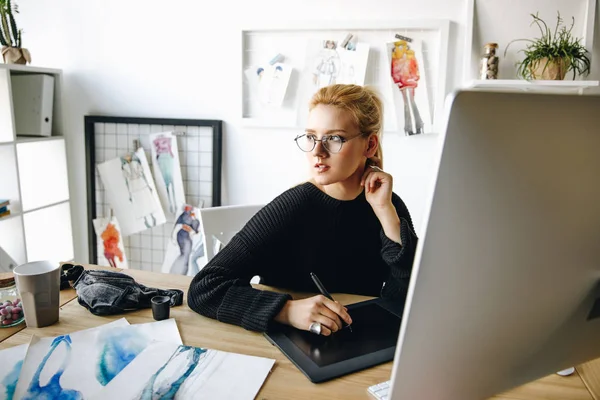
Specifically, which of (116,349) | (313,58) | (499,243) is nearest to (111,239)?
(313,58)

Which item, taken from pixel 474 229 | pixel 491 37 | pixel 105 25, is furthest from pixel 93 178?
pixel 474 229

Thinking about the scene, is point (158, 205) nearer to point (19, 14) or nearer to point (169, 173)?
point (169, 173)

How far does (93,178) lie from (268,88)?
1.07 m

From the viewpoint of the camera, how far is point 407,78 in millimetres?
2113

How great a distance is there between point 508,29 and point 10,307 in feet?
6.64

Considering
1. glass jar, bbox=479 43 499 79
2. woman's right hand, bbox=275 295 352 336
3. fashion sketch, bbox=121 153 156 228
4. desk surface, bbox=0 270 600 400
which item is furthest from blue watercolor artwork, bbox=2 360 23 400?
glass jar, bbox=479 43 499 79

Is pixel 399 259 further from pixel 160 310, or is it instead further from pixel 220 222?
pixel 220 222

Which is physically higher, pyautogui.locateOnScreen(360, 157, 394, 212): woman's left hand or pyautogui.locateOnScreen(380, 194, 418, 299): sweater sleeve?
pyautogui.locateOnScreen(360, 157, 394, 212): woman's left hand

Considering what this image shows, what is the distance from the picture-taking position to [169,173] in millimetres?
2428

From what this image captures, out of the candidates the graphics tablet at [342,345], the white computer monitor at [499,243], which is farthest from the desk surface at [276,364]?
the white computer monitor at [499,243]

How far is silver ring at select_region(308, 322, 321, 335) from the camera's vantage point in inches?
36.6

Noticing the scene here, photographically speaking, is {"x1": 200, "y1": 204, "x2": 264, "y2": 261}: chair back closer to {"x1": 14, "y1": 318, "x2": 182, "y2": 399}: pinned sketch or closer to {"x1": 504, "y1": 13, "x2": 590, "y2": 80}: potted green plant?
{"x1": 14, "y1": 318, "x2": 182, "y2": 399}: pinned sketch

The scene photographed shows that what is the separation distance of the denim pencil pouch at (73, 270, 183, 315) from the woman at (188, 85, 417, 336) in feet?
0.35

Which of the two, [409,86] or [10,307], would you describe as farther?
[409,86]
